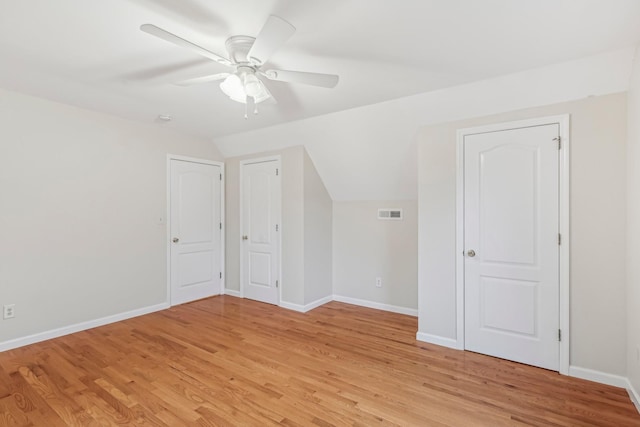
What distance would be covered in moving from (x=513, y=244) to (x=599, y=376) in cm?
113

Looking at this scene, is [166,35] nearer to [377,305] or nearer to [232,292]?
[377,305]

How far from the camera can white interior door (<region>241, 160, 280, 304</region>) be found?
441 centimetres

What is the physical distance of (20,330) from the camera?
119 inches

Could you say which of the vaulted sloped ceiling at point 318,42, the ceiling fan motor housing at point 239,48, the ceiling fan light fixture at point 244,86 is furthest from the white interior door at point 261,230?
the ceiling fan motor housing at point 239,48

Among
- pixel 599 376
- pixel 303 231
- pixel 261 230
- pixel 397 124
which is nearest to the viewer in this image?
pixel 599 376

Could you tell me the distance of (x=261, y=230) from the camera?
4570 mm

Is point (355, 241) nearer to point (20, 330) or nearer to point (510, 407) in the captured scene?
point (510, 407)

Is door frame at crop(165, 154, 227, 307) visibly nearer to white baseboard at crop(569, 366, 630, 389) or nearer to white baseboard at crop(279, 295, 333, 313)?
white baseboard at crop(279, 295, 333, 313)

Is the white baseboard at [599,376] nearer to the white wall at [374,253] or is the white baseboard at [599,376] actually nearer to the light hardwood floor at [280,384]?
the light hardwood floor at [280,384]

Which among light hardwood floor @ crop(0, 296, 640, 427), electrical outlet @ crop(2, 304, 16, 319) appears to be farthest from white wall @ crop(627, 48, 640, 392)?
electrical outlet @ crop(2, 304, 16, 319)

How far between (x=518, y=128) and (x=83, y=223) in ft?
14.8

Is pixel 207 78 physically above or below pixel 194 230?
above

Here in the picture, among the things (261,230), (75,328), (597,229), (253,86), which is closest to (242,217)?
(261,230)

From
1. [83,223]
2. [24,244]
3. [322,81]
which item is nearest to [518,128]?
[322,81]
